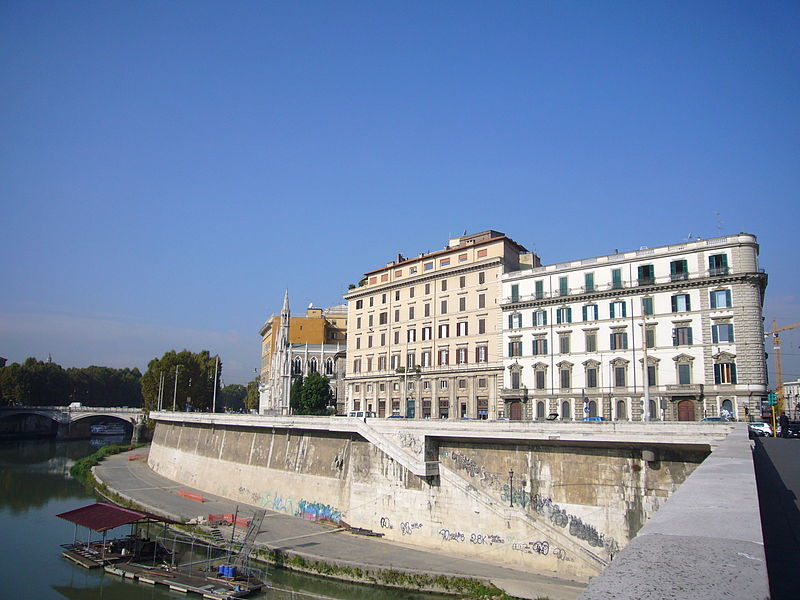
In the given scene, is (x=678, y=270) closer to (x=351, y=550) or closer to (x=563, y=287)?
(x=563, y=287)

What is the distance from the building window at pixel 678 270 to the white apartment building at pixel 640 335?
0.24 feet

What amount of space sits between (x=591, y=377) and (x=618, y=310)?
555 centimetres

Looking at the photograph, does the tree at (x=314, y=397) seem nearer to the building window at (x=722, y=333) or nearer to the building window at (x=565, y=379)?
the building window at (x=565, y=379)

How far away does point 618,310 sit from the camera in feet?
153

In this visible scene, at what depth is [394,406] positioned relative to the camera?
61656mm

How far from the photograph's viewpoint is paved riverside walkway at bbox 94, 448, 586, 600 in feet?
79.5

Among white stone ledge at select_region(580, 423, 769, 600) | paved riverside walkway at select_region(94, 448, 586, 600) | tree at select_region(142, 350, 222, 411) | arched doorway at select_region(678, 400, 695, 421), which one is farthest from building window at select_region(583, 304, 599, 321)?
tree at select_region(142, 350, 222, 411)

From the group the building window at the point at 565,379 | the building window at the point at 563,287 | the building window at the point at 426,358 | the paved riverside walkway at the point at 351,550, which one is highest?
the building window at the point at 563,287

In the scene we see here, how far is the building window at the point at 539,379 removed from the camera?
4978 cm

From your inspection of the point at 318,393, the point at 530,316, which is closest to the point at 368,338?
the point at 318,393

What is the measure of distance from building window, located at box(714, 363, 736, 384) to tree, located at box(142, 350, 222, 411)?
74575mm

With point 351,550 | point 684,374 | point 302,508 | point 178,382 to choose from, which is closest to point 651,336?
point 684,374

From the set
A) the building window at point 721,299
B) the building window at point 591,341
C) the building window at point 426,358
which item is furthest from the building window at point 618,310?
the building window at point 426,358

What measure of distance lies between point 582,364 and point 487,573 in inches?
985
